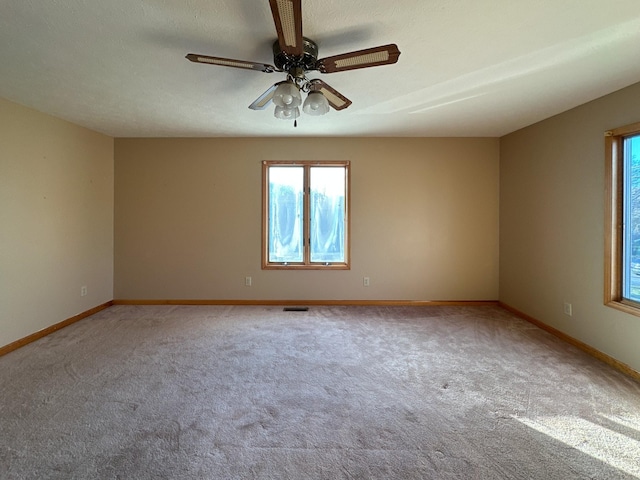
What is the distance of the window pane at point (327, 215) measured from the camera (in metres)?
4.39

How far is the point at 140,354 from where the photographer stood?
9.10 ft

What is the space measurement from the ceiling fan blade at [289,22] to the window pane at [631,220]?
298cm

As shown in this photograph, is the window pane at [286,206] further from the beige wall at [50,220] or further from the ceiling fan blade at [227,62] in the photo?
the ceiling fan blade at [227,62]

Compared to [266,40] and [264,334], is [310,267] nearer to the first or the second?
[264,334]

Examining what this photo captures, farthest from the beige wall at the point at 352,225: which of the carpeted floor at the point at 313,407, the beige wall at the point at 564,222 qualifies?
the carpeted floor at the point at 313,407

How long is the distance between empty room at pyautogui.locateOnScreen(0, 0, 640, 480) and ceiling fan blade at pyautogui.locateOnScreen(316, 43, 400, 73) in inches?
1.6

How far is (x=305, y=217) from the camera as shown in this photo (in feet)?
14.4

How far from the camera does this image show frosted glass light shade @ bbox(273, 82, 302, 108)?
194 cm

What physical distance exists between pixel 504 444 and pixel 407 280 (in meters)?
2.74

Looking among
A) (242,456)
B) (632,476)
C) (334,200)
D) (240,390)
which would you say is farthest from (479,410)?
(334,200)

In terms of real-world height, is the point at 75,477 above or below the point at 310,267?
below

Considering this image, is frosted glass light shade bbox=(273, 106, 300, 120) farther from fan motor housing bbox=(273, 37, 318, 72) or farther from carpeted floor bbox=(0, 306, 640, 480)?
carpeted floor bbox=(0, 306, 640, 480)

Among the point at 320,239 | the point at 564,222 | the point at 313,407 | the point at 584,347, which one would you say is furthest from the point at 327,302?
the point at 564,222

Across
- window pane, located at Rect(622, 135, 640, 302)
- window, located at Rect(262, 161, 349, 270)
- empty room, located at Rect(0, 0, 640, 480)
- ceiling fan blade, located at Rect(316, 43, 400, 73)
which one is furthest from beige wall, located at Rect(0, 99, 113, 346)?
window pane, located at Rect(622, 135, 640, 302)
